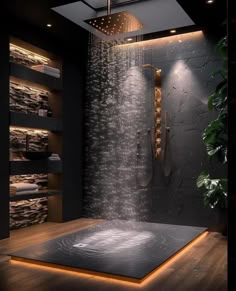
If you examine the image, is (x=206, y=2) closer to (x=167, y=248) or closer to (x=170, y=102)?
(x=170, y=102)

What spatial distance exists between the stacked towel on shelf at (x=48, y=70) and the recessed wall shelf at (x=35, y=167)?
1180 mm

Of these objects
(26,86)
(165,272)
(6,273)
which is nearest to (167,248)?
(165,272)

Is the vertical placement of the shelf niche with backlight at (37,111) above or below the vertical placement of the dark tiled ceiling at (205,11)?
below

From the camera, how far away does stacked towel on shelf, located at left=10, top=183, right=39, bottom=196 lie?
4.09 m

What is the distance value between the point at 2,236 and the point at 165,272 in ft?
6.55

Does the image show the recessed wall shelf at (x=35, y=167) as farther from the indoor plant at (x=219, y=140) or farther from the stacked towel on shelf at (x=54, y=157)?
the indoor plant at (x=219, y=140)

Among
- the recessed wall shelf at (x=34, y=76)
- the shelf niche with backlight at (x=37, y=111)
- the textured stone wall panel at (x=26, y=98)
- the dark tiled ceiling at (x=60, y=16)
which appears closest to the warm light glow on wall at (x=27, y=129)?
the shelf niche with backlight at (x=37, y=111)

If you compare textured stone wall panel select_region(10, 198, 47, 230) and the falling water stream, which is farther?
the falling water stream

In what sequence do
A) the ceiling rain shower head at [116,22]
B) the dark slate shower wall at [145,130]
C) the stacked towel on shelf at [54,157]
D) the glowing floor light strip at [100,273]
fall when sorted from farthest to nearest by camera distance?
the stacked towel on shelf at [54,157]
the dark slate shower wall at [145,130]
the ceiling rain shower head at [116,22]
the glowing floor light strip at [100,273]

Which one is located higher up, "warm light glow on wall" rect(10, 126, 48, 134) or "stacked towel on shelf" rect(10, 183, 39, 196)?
"warm light glow on wall" rect(10, 126, 48, 134)

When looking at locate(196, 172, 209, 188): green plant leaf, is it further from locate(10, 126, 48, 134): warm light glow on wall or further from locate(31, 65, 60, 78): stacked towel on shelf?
locate(31, 65, 60, 78): stacked towel on shelf

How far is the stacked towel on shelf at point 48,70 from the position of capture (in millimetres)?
4535

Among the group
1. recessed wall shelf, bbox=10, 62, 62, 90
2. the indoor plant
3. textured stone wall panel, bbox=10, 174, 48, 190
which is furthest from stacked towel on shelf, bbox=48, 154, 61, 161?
the indoor plant

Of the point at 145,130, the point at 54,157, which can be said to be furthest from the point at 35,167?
the point at 145,130
